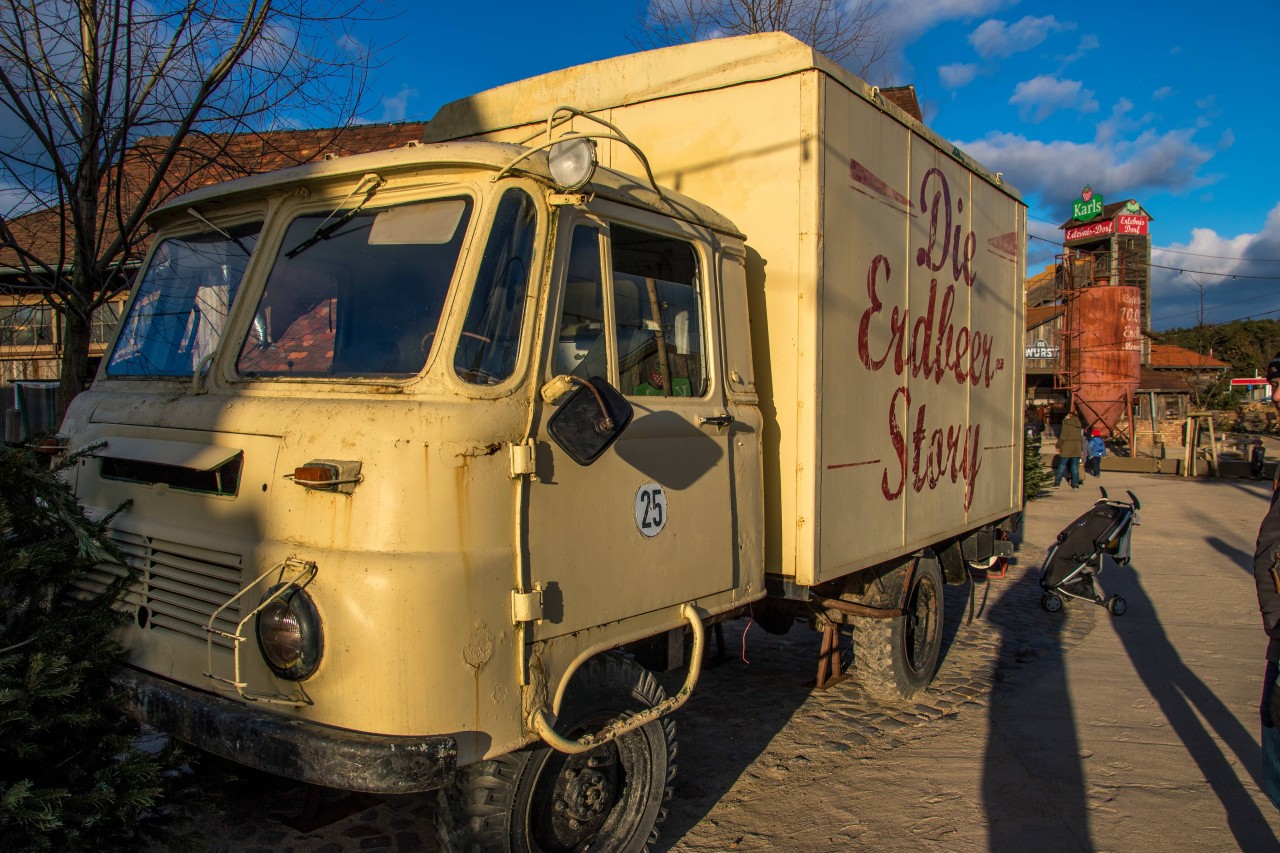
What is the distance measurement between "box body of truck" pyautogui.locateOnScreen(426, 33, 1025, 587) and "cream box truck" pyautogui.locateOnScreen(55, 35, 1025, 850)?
2 cm

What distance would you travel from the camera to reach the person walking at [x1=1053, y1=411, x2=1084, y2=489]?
2123cm

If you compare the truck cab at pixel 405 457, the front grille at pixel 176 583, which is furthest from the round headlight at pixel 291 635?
the front grille at pixel 176 583

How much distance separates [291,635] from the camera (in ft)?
8.70

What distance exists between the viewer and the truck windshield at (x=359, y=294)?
2967mm

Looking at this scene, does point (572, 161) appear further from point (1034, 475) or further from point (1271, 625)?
point (1034, 475)

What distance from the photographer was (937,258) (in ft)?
18.8

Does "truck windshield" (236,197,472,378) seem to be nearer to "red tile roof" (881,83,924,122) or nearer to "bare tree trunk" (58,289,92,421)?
"bare tree trunk" (58,289,92,421)

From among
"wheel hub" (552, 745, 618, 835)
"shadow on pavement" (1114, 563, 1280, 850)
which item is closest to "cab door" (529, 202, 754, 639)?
"wheel hub" (552, 745, 618, 835)

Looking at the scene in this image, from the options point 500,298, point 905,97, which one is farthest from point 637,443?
point 905,97

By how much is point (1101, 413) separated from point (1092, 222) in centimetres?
1625

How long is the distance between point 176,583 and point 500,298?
4.55 ft

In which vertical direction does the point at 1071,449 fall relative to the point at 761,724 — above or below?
above

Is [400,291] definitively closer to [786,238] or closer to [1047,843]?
[786,238]

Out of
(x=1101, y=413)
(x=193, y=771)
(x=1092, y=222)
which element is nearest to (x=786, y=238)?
(x=193, y=771)
